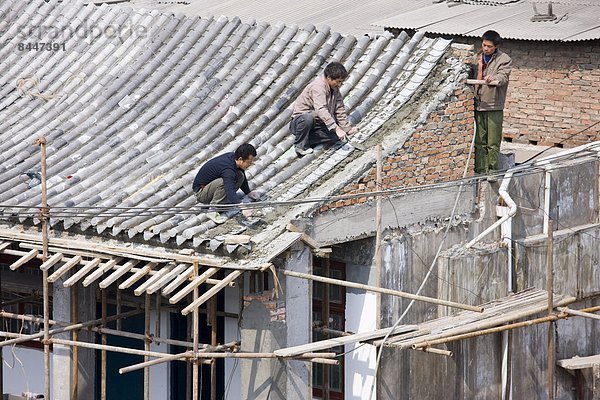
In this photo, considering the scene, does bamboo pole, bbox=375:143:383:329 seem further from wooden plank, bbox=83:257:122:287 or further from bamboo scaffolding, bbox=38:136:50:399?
bamboo scaffolding, bbox=38:136:50:399

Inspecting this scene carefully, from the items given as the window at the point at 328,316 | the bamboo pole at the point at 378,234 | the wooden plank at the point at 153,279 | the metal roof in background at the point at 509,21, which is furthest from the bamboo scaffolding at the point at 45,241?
the metal roof in background at the point at 509,21

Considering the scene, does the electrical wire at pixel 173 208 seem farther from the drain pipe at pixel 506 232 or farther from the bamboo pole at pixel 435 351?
the bamboo pole at pixel 435 351

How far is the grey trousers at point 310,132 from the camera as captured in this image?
15536 millimetres

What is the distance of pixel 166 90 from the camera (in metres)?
17.4

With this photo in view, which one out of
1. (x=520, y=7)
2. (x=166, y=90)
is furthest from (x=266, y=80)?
(x=520, y=7)

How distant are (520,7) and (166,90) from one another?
736 centimetres

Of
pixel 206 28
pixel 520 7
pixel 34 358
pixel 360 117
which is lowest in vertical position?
pixel 34 358

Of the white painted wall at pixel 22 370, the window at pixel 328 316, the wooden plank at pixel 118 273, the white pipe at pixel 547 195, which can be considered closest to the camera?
the wooden plank at pixel 118 273

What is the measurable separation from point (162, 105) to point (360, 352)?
12.5 ft

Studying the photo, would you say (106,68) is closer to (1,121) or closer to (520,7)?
(1,121)

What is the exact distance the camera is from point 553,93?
20938mm

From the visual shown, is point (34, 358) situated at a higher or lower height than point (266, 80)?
lower

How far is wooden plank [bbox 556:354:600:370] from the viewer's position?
54.9 feet

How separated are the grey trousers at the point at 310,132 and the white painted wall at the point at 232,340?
174 centimetres
